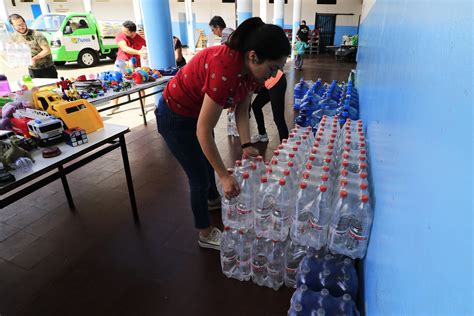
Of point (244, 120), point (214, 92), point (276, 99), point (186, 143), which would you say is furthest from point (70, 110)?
point (276, 99)

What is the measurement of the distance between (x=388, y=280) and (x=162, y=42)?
4686 millimetres

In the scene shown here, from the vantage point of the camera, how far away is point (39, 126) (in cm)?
179

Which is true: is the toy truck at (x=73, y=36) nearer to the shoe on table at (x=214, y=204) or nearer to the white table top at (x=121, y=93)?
the white table top at (x=121, y=93)

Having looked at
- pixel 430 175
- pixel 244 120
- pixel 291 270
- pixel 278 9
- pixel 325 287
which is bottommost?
pixel 291 270

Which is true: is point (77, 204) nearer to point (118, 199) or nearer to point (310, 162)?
point (118, 199)

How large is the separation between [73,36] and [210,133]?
9.83 meters

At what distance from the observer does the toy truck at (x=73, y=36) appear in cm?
898

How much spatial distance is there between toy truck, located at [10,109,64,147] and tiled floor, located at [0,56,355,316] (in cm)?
80

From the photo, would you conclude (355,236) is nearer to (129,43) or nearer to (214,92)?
(214,92)

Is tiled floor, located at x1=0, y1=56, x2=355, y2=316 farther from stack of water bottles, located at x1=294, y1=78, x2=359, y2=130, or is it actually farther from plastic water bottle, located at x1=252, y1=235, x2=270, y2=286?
stack of water bottles, located at x1=294, y1=78, x2=359, y2=130

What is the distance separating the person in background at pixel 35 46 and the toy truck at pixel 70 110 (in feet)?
7.78

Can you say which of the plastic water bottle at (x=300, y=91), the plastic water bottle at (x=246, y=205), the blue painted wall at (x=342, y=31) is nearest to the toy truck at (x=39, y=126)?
the plastic water bottle at (x=246, y=205)

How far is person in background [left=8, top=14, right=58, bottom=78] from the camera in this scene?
3.92m

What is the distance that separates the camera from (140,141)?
13.2 ft
